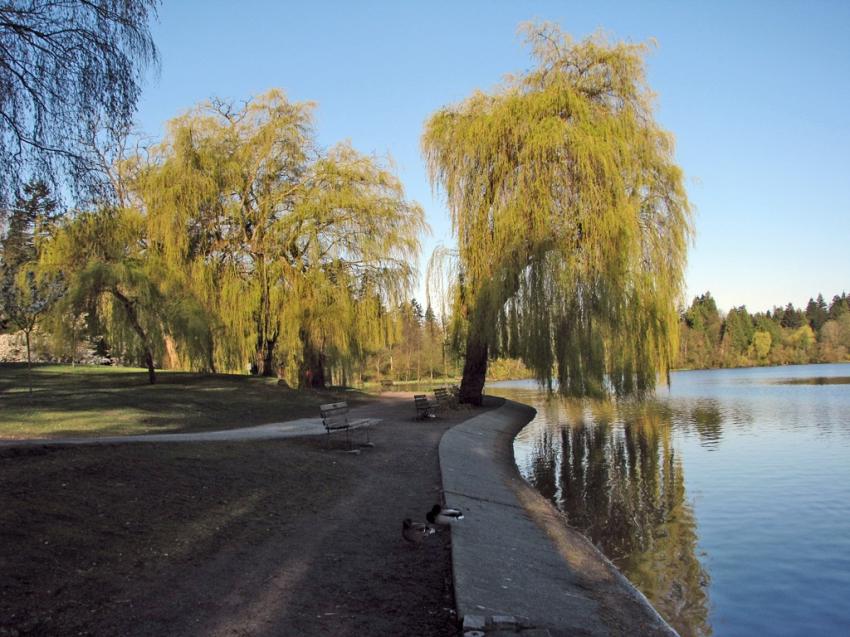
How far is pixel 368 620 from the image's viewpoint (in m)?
5.18

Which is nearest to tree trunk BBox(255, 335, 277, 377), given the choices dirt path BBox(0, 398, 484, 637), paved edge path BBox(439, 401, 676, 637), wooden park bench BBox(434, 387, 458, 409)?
wooden park bench BBox(434, 387, 458, 409)

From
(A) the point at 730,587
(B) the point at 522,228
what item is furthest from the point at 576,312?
(A) the point at 730,587

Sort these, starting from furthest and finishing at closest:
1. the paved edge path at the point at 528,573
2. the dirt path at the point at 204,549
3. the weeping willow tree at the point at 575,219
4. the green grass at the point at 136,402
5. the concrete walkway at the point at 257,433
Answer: the weeping willow tree at the point at 575,219, the green grass at the point at 136,402, the concrete walkway at the point at 257,433, the paved edge path at the point at 528,573, the dirt path at the point at 204,549

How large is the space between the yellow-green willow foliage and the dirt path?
56.6 feet

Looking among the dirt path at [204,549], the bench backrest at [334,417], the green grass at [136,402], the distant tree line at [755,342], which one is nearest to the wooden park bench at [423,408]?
the green grass at [136,402]

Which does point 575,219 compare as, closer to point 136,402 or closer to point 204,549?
point 136,402

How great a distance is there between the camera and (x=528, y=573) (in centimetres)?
681

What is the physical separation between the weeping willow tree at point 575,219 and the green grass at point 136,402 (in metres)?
8.06

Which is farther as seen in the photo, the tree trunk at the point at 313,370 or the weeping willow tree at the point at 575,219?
the tree trunk at the point at 313,370

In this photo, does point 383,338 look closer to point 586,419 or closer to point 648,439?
point 586,419

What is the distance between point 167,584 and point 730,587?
239 inches

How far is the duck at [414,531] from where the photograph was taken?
23.6 ft

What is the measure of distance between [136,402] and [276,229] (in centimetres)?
967

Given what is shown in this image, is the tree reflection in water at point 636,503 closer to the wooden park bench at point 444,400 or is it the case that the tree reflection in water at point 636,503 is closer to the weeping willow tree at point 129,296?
the wooden park bench at point 444,400
